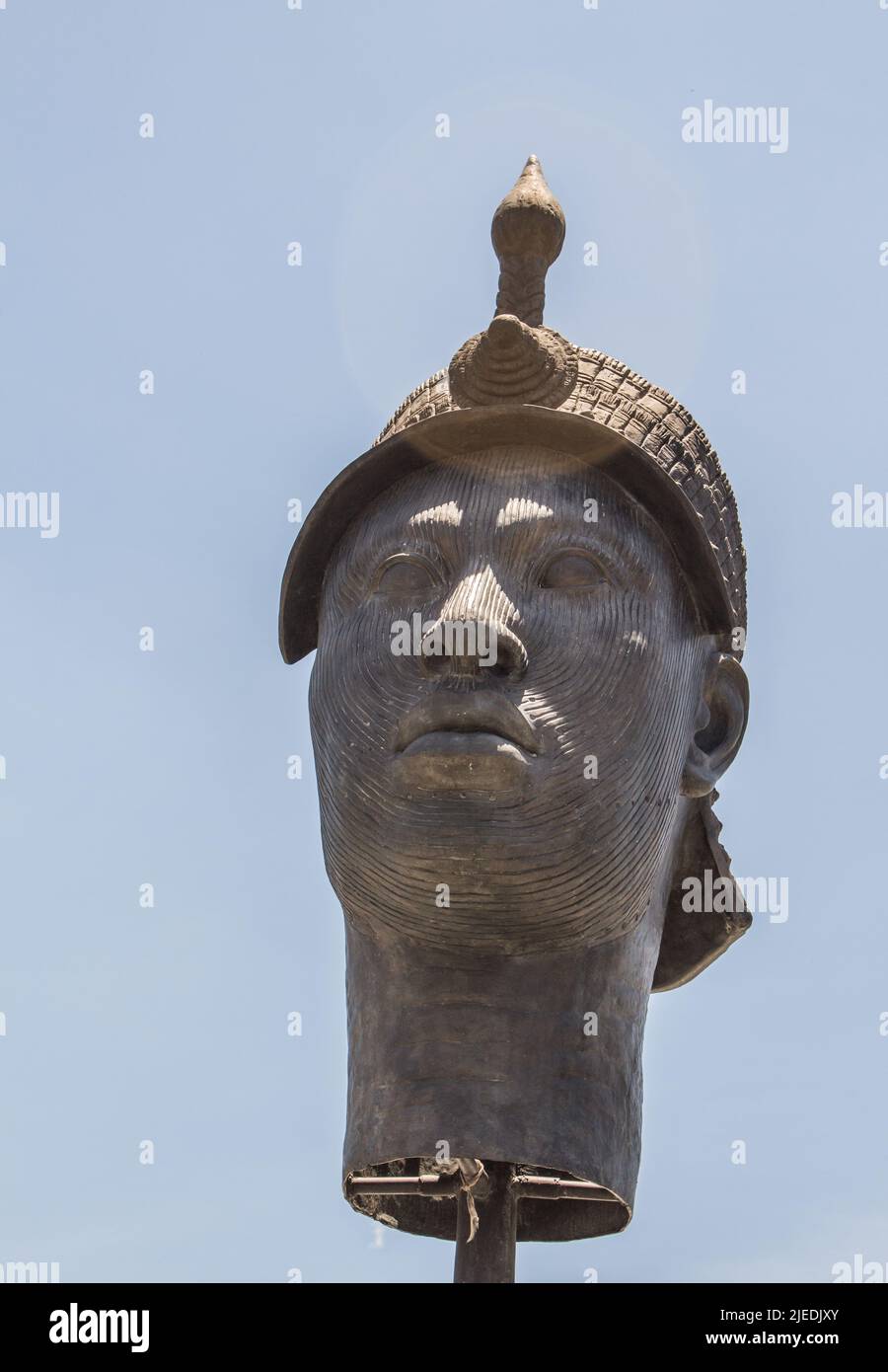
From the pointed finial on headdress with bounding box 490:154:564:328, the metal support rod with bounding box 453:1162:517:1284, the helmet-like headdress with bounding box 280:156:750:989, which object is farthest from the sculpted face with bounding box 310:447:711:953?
the metal support rod with bounding box 453:1162:517:1284

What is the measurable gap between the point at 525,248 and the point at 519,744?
2.66 m

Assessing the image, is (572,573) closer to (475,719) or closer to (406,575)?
(406,575)

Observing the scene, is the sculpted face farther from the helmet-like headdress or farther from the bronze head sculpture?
the helmet-like headdress

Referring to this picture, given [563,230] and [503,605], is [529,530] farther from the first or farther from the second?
[563,230]

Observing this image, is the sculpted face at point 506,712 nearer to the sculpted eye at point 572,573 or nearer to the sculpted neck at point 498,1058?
the sculpted eye at point 572,573

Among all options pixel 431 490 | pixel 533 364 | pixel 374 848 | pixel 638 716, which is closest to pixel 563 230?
pixel 533 364

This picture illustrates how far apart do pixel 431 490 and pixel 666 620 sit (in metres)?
1.22

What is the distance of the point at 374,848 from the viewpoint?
981cm

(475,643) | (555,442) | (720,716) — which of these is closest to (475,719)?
(475,643)

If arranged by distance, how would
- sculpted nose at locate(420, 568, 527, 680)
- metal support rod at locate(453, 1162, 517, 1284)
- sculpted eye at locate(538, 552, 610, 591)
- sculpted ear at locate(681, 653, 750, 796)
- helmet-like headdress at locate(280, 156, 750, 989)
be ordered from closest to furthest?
sculpted nose at locate(420, 568, 527, 680) < metal support rod at locate(453, 1162, 517, 1284) < sculpted eye at locate(538, 552, 610, 591) < helmet-like headdress at locate(280, 156, 750, 989) < sculpted ear at locate(681, 653, 750, 796)

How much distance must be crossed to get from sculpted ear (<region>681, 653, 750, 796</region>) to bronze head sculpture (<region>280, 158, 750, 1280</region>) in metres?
0.01

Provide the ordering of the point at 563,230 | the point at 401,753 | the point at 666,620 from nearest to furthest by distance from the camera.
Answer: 1. the point at 401,753
2. the point at 666,620
3. the point at 563,230

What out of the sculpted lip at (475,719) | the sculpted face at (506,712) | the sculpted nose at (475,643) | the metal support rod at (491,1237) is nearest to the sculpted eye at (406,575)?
the sculpted face at (506,712)

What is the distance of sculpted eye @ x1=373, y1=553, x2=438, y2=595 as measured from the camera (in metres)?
10.2
